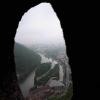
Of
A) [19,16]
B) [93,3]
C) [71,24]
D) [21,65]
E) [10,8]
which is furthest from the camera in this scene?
[21,65]

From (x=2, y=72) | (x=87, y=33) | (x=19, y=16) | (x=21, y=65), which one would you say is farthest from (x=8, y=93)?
(x=21, y=65)

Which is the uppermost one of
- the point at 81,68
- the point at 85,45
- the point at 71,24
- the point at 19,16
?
the point at 19,16

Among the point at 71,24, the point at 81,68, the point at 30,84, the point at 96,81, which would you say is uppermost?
the point at 71,24

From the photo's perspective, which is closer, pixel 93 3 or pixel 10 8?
pixel 93 3

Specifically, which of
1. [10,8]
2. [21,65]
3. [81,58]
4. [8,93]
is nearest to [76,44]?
[81,58]

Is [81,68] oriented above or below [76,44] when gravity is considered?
below

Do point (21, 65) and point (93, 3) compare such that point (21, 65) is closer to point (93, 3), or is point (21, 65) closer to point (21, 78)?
point (21, 78)

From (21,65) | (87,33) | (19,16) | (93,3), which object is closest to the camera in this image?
(93,3)

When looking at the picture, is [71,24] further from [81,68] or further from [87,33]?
[81,68]

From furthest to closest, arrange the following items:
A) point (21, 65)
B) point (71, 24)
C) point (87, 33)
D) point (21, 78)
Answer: point (21, 65) < point (21, 78) < point (71, 24) < point (87, 33)
